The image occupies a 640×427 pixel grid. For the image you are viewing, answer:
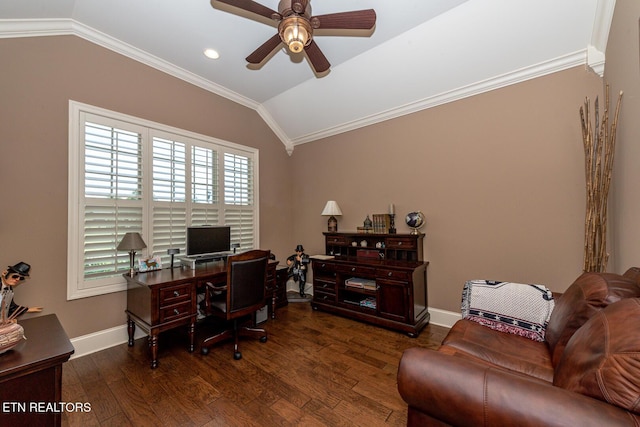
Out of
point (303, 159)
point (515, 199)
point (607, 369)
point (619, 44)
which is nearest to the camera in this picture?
point (607, 369)

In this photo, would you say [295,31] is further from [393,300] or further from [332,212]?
[393,300]

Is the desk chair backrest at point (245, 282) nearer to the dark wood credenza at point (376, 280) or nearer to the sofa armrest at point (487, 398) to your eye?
the dark wood credenza at point (376, 280)

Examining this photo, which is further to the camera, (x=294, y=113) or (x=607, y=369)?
(x=294, y=113)

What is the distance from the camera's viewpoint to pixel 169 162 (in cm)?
314

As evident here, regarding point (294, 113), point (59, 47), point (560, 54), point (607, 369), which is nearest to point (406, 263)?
point (607, 369)

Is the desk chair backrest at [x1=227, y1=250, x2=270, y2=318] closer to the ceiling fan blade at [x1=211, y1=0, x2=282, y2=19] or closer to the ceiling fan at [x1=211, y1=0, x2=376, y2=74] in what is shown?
the ceiling fan at [x1=211, y1=0, x2=376, y2=74]

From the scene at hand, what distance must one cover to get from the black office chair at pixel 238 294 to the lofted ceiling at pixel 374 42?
204cm

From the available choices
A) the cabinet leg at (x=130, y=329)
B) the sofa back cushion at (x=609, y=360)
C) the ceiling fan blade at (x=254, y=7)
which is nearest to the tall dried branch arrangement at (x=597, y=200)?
the sofa back cushion at (x=609, y=360)

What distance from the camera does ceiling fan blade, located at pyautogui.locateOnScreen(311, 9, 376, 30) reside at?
1816 mm

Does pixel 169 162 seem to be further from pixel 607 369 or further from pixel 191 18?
pixel 607 369

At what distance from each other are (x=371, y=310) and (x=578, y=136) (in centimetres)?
273

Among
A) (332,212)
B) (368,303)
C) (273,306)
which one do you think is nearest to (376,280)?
(368,303)

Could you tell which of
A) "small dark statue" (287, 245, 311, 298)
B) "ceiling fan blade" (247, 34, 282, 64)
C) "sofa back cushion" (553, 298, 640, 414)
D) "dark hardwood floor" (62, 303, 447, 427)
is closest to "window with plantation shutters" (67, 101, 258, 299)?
"dark hardwood floor" (62, 303, 447, 427)

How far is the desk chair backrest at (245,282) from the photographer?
2418 mm
